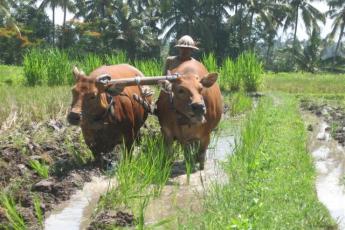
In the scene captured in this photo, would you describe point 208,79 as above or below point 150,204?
above

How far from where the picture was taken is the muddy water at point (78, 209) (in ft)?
16.0

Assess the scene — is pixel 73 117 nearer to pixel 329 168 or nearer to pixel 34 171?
pixel 34 171

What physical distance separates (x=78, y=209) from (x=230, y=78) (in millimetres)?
12402

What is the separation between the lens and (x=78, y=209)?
211 inches

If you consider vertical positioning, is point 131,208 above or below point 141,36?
below

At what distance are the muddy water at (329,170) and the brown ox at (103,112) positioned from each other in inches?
97.1

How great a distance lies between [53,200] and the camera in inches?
214

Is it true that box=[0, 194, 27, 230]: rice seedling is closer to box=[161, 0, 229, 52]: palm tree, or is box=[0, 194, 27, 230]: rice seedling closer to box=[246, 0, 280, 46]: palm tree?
box=[161, 0, 229, 52]: palm tree

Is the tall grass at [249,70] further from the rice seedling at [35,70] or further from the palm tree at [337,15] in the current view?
the palm tree at [337,15]

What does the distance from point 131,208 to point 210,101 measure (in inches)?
94.1

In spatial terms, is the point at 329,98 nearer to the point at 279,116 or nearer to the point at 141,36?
the point at 279,116

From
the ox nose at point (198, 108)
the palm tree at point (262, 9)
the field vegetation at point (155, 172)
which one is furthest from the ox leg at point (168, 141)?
the palm tree at point (262, 9)

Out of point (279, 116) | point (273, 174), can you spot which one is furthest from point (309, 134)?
point (273, 174)

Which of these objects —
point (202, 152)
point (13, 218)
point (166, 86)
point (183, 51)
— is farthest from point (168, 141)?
point (13, 218)
